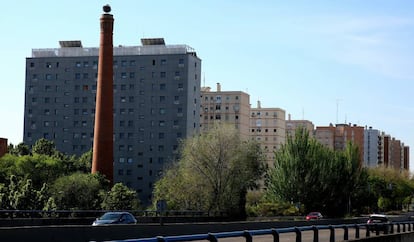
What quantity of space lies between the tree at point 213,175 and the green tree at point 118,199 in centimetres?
946

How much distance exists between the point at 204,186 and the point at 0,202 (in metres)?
22.0

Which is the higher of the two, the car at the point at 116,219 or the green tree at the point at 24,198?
the car at the point at 116,219

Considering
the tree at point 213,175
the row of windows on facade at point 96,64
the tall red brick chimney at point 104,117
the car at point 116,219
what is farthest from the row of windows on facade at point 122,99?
the car at point 116,219

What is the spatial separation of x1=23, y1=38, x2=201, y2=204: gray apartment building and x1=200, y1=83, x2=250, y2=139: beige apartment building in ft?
119

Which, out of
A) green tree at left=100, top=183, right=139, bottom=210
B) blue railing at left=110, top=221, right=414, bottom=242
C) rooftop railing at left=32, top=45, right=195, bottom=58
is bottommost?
green tree at left=100, top=183, right=139, bottom=210

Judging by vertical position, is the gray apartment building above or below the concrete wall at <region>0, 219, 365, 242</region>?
above

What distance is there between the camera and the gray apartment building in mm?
147375

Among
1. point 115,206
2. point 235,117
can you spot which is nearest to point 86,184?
point 115,206

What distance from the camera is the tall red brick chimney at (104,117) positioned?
9881cm

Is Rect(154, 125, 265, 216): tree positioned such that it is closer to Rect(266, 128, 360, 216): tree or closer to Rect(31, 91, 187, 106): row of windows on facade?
Rect(266, 128, 360, 216): tree

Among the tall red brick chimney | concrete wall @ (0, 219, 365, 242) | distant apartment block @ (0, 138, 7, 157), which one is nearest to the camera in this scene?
concrete wall @ (0, 219, 365, 242)

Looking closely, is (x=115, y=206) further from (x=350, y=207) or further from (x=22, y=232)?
(x=22, y=232)

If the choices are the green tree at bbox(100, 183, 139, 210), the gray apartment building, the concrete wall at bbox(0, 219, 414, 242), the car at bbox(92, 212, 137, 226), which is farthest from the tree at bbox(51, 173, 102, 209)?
the concrete wall at bbox(0, 219, 414, 242)

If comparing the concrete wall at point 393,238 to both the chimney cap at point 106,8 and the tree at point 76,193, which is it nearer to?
the tree at point 76,193
